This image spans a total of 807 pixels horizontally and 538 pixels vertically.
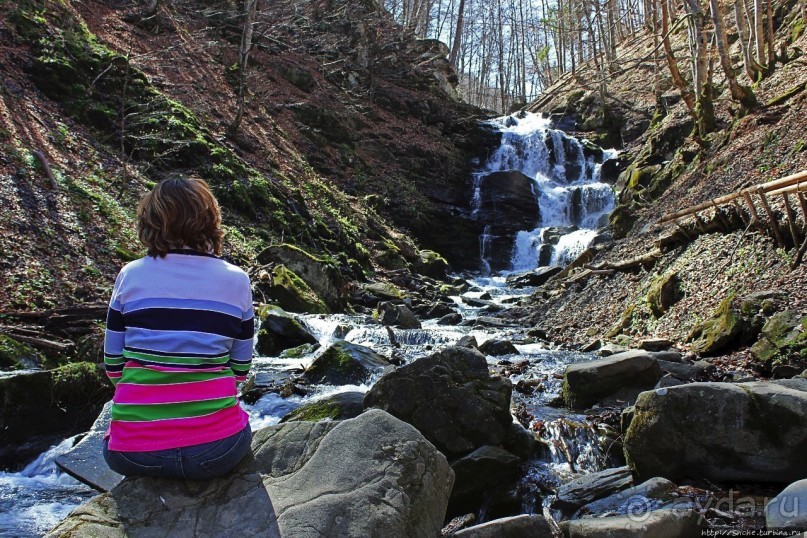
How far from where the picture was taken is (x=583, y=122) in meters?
30.7

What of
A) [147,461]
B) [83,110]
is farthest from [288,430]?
[83,110]

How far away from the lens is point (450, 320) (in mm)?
14086

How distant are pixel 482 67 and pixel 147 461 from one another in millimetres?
52647

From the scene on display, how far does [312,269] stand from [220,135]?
6.49 m

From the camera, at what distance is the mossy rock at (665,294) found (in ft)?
31.9

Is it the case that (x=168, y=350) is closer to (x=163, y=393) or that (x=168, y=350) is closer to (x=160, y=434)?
(x=163, y=393)

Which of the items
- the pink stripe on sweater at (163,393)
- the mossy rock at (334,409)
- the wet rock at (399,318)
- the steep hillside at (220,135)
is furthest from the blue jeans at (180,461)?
the wet rock at (399,318)

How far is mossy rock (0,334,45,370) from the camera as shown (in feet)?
20.7

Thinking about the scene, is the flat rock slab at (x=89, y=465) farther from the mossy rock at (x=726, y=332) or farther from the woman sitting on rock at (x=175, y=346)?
the mossy rock at (x=726, y=332)

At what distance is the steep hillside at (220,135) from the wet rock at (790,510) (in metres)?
8.42

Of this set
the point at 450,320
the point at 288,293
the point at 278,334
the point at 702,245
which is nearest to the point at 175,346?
the point at 278,334

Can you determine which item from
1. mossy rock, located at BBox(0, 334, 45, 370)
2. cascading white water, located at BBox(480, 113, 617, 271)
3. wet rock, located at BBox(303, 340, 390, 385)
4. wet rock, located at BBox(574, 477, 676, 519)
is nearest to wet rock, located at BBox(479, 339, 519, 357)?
wet rock, located at BBox(303, 340, 390, 385)

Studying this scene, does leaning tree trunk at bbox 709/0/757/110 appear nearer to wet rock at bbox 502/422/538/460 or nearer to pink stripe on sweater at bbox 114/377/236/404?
wet rock at bbox 502/422/538/460

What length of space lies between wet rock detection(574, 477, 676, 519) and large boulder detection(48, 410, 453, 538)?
2.06 meters
